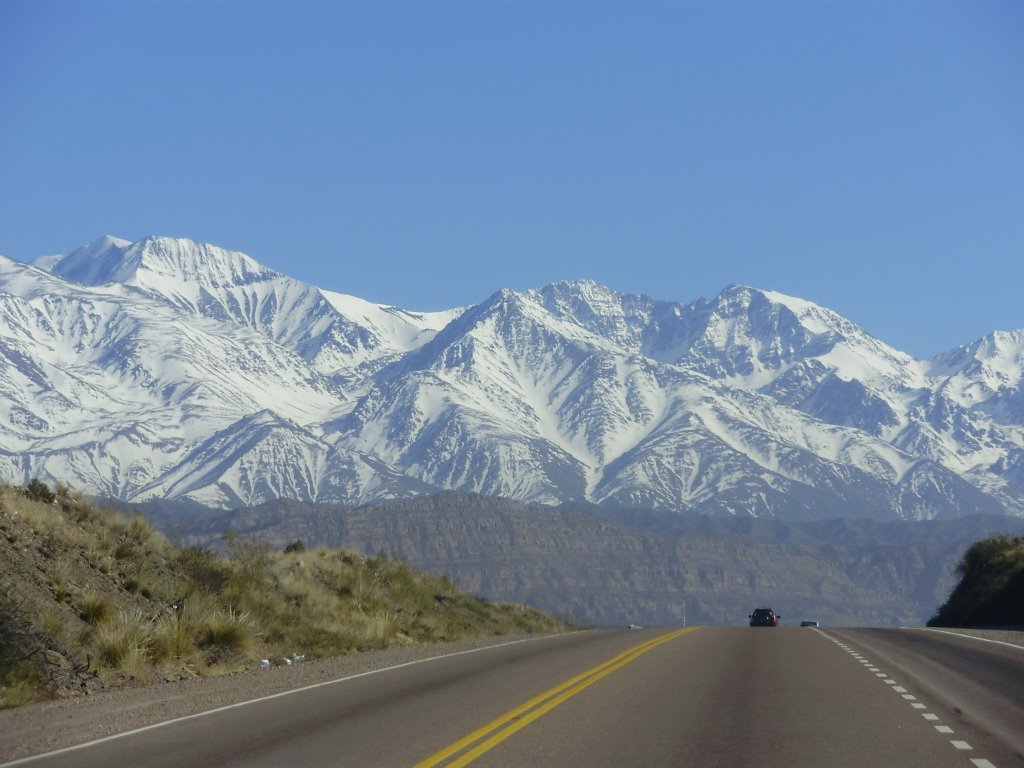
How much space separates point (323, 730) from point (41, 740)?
2894mm

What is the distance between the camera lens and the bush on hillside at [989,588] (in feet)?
193

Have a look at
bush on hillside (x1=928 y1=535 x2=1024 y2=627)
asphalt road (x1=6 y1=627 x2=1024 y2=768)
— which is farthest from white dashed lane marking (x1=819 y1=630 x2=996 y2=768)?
bush on hillside (x1=928 y1=535 x2=1024 y2=627)

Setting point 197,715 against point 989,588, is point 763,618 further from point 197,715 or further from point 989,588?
point 197,715

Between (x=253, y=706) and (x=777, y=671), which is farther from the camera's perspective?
(x=777, y=671)

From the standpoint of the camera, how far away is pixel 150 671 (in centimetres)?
2197

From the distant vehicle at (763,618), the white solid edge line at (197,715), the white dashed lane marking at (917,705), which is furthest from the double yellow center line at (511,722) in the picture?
the distant vehicle at (763,618)

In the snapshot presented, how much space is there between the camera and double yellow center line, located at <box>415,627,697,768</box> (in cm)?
1410

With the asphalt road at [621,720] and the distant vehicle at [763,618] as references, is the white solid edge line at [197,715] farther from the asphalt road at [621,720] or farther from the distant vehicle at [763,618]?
the distant vehicle at [763,618]

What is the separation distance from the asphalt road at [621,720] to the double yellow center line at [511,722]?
0.03 meters

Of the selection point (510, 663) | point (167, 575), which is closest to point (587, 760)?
point (510, 663)

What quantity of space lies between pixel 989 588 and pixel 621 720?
49.4 metres

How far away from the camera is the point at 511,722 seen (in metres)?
16.7

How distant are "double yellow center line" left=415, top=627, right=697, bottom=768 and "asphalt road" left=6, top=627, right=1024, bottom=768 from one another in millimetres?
26

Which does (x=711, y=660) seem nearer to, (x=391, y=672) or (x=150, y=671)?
(x=391, y=672)
